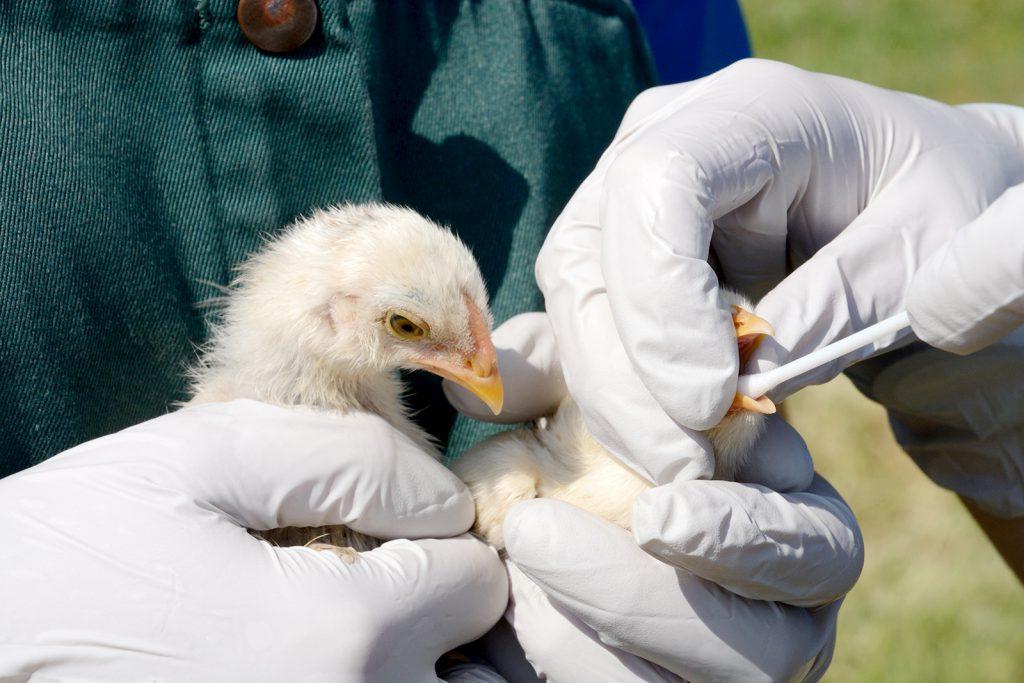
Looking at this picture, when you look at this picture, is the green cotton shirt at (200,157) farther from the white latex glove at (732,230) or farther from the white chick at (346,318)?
the white latex glove at (732,230)

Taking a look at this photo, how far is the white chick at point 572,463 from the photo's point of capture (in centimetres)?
132

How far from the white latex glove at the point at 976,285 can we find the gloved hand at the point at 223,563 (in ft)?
2.22

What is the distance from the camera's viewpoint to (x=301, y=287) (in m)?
1.41

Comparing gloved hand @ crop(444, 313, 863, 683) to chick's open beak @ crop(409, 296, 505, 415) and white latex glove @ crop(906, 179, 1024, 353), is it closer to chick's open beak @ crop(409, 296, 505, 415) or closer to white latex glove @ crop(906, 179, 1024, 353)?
chick's open beak @ crop(409, 296, 505, 415)

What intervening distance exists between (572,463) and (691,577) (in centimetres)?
A: 25

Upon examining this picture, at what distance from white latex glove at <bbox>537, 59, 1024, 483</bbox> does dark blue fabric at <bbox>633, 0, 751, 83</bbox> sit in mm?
494

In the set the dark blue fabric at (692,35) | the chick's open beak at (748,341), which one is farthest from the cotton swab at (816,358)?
the dark blue fabric at (692,35)

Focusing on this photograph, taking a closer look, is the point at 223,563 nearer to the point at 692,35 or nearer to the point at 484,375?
the point at 484,375

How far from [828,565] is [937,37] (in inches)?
193

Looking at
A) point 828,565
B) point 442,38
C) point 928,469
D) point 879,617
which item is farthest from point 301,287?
point 879,617

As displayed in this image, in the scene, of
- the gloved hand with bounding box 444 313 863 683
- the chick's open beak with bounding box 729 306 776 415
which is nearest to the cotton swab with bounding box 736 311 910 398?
the chick's open beak with bounding box 729 306 776 415

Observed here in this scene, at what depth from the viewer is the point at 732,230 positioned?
1.49 meters

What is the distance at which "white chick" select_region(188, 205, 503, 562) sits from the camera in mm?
1369

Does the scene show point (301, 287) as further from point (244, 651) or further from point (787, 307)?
point (787, 307)
